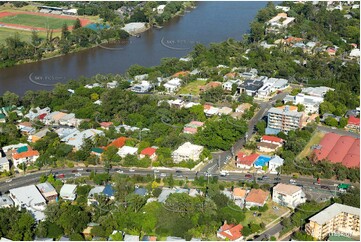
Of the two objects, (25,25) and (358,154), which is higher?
(358,154)

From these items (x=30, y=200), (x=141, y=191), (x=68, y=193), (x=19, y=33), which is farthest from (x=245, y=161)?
(x=19, y=33)

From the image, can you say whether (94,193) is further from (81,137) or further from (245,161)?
(245,161)

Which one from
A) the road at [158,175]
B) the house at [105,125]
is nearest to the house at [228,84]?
the house at [105,125]

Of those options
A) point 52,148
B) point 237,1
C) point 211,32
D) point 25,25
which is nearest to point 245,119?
point 52,148

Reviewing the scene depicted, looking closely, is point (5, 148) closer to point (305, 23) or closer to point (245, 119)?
point (245, 119)

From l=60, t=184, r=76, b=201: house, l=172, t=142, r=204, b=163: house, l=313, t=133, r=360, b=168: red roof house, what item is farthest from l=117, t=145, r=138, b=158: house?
l=313, t=133, r=360, b=168: red roof house

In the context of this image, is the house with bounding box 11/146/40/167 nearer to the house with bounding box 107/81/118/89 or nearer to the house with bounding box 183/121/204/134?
the house with bounding box 183/121/204/134
